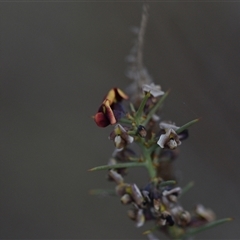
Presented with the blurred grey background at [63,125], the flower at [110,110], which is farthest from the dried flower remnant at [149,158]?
the blurred grey background at [63,125]

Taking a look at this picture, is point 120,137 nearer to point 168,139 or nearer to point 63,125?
point 168,139

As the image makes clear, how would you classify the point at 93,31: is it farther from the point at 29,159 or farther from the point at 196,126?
the point at 196,126

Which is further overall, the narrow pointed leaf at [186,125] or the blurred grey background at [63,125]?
the blurred grey background at [63,125]

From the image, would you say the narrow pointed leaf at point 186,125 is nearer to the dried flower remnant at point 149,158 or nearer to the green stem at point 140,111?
the dried flower remnant at point 149,158

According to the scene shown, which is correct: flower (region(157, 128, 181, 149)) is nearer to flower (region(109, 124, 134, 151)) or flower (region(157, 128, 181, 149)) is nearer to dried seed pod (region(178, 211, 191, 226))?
flower (region(109, 124, 134, 151))

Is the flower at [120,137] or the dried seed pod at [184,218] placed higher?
the flower at [120,137]

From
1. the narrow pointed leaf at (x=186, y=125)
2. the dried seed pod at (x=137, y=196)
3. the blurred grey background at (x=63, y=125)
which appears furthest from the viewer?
the blurred grey background at (x=63, y=125)

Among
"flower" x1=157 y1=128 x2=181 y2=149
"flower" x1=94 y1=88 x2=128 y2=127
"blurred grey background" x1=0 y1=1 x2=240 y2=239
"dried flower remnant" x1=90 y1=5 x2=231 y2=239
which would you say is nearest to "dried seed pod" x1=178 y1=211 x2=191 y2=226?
"dried flower remnant" x1=90 y1=5 x2=231 y2=239
